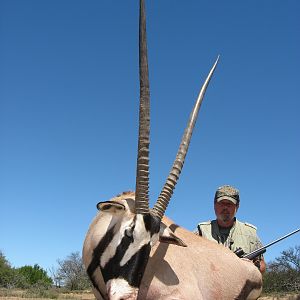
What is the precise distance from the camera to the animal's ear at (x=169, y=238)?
474cm

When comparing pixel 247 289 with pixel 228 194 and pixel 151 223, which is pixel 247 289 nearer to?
pixel 151 223

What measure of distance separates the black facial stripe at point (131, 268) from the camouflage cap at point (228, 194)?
7.94ft

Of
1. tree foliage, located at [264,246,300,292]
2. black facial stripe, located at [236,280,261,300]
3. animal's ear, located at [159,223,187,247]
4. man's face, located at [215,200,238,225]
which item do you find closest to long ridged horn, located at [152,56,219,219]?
animal's ear, located at [159,223,187,247]

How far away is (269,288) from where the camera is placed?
20281mm

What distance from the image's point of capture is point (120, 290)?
4.12m

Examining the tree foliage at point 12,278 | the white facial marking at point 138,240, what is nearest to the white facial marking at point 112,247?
the white facial marking at point 138,240

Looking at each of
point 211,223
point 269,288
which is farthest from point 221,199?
point 269,288

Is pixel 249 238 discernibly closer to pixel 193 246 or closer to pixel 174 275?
pixel 193 246

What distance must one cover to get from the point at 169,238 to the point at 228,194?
6.69ft

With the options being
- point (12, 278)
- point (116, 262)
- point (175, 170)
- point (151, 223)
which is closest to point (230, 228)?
point (175, 170)

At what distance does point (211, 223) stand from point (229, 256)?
74.8 inches

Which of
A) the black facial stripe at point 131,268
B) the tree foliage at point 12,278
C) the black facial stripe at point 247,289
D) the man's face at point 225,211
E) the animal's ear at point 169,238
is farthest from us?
the tree foliage at point 12,278

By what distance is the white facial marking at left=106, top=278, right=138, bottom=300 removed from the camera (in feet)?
13.3

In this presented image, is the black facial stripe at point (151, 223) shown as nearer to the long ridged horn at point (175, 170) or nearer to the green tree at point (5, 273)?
the long ridged horn at point (175, 170)
